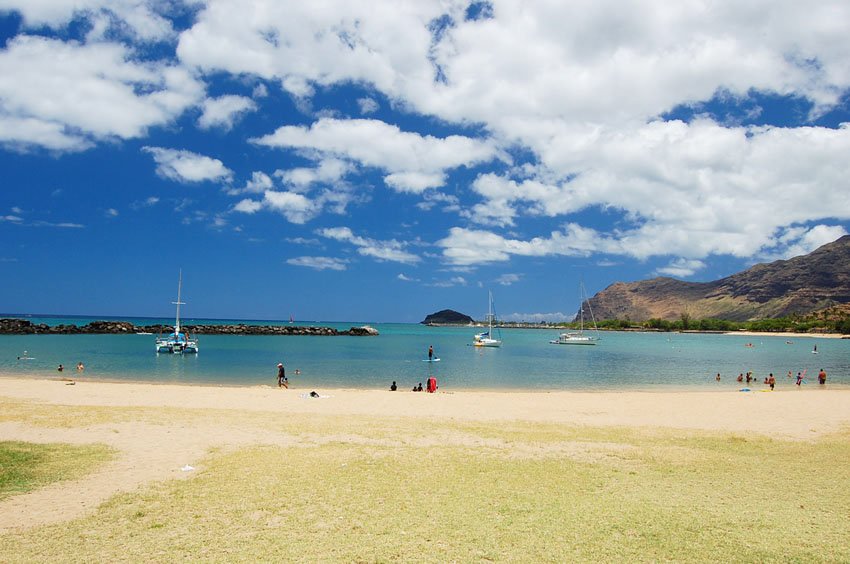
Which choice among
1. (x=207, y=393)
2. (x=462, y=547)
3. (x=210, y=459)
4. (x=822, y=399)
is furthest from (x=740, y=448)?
(x=207, y=393)

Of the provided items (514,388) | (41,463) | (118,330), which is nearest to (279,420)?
(41,463)

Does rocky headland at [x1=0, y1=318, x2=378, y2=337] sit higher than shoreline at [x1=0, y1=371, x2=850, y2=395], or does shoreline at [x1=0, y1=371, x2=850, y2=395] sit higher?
rocky headland at [x1=0, y1=318, x2=378, y2=337]

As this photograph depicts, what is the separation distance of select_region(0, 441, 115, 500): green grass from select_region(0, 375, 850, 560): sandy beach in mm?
439

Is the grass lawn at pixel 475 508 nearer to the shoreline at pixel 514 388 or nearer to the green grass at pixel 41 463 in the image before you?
the green grass at pixel 41 463

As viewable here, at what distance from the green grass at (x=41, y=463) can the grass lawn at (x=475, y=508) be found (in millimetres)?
2565

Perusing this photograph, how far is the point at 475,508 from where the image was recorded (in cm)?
1073

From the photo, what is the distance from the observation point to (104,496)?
11227 mm

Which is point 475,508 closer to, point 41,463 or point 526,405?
point 41,463

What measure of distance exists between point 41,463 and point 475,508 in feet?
35.7

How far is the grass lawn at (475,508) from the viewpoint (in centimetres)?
861

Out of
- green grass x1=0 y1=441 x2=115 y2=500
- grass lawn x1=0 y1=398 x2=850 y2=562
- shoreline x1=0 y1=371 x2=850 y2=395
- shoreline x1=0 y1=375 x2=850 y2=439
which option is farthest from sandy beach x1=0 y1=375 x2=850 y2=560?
shoreline x1=0 y1=371 x2=850 y2=395

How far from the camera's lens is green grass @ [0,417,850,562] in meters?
8.60

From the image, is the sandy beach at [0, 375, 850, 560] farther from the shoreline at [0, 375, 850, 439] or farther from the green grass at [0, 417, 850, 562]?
the green grass at [0, 417, 850, 562]

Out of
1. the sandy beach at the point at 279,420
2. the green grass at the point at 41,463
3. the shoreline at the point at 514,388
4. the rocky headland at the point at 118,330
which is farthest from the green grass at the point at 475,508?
the rocky headland at the point at 118,330
